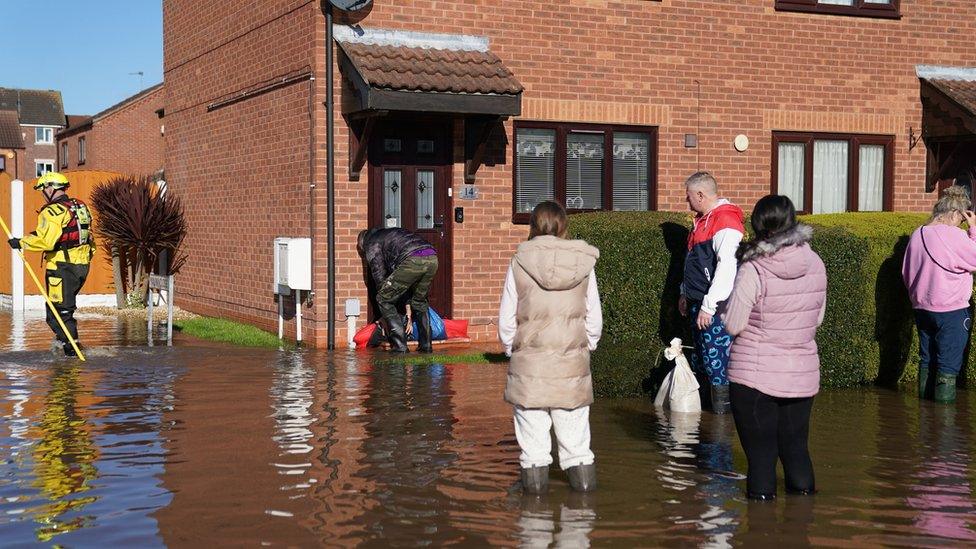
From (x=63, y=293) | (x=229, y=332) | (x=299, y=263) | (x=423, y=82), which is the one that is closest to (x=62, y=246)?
(x=63, y=293)

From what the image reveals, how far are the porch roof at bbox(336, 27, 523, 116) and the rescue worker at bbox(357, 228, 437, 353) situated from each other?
1396 millimetres

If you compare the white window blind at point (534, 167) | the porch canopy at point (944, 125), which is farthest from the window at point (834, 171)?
the white window blind at point (534, 167)

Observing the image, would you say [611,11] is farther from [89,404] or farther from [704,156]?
[89,404]

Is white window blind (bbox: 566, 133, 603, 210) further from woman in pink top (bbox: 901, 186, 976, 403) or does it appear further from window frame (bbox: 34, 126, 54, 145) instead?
window frame (bbox: 34, 126, 54, 145)

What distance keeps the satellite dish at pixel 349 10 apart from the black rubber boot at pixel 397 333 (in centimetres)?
341

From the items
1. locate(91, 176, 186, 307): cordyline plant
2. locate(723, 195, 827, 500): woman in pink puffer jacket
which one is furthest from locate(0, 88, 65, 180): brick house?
locate(723, 195, 827, 500): woman in pink puffer jacket

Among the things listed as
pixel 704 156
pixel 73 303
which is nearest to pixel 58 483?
pixel 73 303

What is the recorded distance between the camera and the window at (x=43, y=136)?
72.9 metres

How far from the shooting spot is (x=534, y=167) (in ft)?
49.9

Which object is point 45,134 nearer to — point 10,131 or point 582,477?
point 10,131

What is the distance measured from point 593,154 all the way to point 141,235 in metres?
7.19

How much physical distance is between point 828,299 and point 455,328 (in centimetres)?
518

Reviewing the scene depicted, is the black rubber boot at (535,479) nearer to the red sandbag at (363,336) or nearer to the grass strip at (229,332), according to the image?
the red sandbag at (363,336)

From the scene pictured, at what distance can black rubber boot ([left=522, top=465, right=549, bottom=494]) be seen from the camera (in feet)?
22.3
